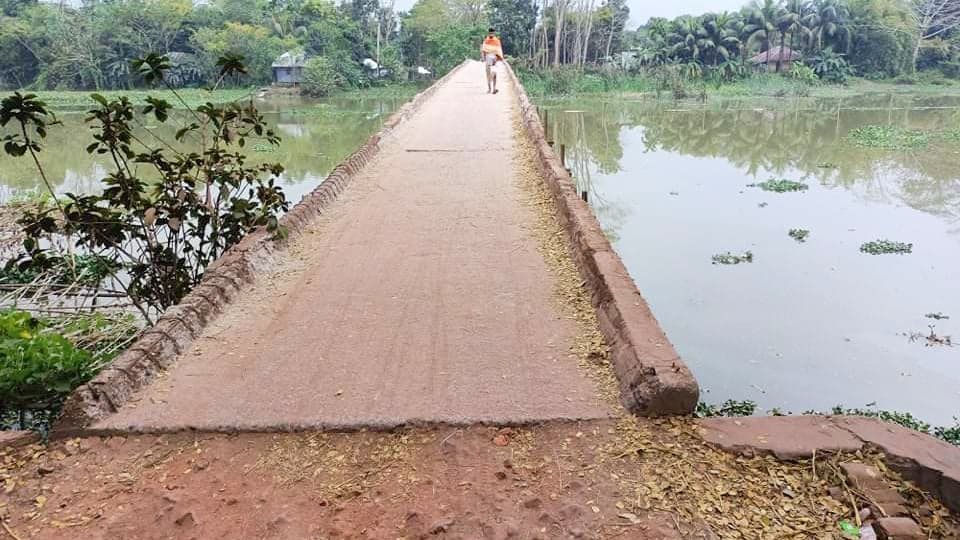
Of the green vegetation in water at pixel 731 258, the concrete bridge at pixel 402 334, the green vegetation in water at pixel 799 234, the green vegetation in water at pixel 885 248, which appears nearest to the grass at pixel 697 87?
the green vegetation in water at pixel 799 234

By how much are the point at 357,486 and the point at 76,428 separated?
3.96ft

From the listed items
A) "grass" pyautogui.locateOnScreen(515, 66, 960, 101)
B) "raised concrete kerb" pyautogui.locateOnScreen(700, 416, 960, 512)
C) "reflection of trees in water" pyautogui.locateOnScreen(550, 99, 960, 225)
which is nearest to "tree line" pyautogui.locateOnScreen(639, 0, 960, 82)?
"grass" pyautogui.locateOnScreen(515, 66, 960, 101)

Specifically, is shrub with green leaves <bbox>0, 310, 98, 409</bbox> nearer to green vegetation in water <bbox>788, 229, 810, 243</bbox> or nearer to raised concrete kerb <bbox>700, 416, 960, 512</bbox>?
raised concrete kerb <bbox>700, 416, 960, 512</bbox>

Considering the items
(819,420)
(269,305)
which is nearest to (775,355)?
(819,420)

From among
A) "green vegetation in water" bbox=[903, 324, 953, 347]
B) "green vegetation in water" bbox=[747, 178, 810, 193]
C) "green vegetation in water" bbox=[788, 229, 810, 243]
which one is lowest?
"green vegetation in water" bbox=[903, 324, 953, 347]

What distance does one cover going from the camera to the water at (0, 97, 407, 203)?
12766mm

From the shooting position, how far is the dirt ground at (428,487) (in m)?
2.16

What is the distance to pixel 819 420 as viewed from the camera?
2693 mm

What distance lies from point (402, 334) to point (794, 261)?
19.2ft

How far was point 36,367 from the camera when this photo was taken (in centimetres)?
335

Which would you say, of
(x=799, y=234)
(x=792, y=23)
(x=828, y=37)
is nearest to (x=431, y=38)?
(x=792, y=23)

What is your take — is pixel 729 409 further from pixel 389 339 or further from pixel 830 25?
pixel 830 25

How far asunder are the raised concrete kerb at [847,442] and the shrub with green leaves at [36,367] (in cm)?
303

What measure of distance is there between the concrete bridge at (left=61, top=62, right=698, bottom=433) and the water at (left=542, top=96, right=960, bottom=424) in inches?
69.3
